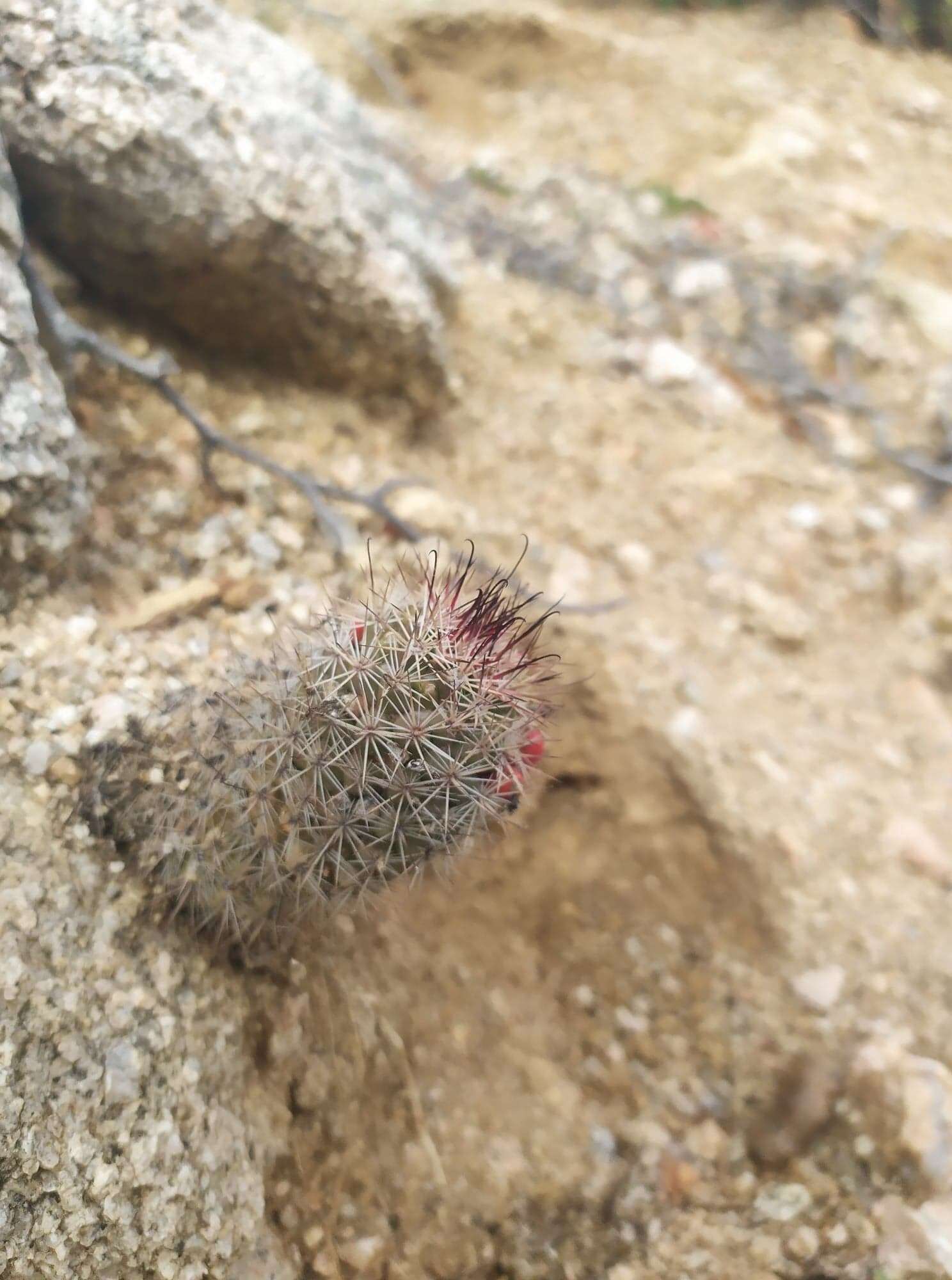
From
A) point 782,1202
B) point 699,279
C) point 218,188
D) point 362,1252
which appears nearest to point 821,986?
point 782,1202

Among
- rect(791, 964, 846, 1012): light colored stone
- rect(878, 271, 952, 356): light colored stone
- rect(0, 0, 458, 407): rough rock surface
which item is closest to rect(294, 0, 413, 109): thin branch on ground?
rect(0, 0, 458, 407): rough rock surface

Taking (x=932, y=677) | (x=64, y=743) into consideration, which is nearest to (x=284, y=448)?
(x=64, y=743)

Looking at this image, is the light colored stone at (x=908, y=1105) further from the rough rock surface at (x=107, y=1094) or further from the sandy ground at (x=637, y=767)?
the rough rock surface at (x=107, y=1094)

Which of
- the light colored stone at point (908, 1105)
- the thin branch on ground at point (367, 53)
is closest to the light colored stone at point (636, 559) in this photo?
the light colored stone at point (908, 1105)

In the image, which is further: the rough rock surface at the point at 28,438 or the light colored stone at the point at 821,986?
the light colored stone at the point at 821,986

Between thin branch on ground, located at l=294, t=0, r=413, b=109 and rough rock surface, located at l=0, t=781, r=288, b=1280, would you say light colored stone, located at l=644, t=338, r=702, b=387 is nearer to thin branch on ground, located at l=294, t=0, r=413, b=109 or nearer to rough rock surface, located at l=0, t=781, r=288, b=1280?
thin branch on ground, located at l=294, t=0, r=413, b=109

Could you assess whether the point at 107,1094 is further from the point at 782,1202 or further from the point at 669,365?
the point at 669,365

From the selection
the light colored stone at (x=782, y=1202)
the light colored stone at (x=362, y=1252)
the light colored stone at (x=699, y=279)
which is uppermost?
the light colored stone at (x=699, y=279)
